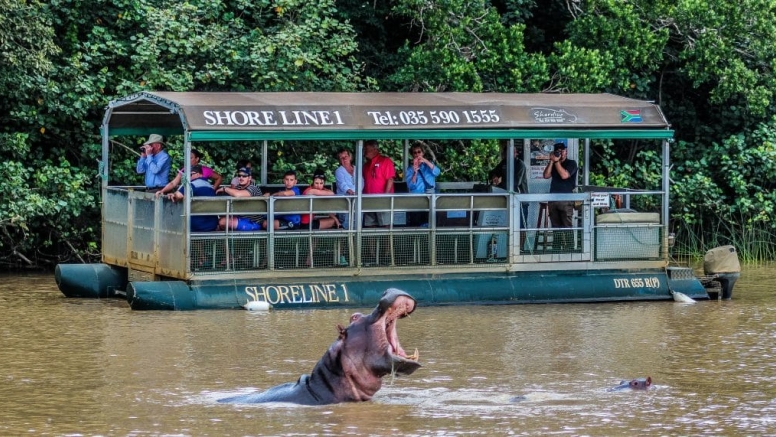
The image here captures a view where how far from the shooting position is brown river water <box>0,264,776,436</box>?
1107 centimetres

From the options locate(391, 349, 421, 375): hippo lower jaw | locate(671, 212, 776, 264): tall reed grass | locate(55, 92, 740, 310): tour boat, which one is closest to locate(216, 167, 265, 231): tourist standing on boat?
locate(55, 92, 740, 310): tour boat

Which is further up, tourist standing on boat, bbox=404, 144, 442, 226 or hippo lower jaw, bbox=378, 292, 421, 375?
tourist standing on boat, bbox=404, 144, 442, 226

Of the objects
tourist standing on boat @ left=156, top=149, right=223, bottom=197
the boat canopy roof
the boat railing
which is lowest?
the boat railing

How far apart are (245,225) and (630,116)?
5.11m

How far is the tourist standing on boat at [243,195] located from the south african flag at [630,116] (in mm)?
4630

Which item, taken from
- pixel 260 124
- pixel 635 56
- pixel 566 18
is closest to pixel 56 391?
pixel 260 124

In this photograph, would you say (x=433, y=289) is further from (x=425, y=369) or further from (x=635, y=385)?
(x=635, y=385)

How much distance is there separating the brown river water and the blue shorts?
1.06 meters

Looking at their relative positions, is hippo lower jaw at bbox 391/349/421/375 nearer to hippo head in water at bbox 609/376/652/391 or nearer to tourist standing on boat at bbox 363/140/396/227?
hippo head in water at bbox 609/376/652/391

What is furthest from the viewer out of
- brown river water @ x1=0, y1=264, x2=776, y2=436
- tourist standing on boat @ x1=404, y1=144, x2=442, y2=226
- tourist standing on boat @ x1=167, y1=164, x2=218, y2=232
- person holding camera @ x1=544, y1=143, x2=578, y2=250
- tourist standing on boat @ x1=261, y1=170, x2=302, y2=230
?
person holding camera @ x1=544, y1=143, x2=578, y2=250

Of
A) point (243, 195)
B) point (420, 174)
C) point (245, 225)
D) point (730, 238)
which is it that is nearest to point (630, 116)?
point (420, 174)

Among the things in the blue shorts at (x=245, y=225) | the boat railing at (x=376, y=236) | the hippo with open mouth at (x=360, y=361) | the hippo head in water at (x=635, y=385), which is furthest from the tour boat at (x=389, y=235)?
the hippo with open mouth at (x=360, y=361)

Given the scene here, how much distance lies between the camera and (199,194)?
1784 cm

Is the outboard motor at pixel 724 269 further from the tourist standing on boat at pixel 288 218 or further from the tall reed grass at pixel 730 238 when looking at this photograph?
the tourist standing on boat at pixel 288 218
